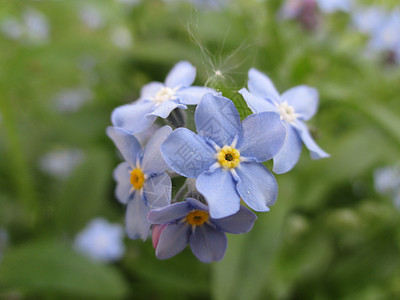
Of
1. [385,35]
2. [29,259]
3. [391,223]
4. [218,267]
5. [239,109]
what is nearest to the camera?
[239,109]

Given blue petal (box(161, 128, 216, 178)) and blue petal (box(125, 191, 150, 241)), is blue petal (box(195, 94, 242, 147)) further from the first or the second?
blue petal (box(125, 191, 150, 241))

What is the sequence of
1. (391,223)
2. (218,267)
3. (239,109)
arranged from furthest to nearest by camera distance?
(391,223)
(218,267)
(239,109)

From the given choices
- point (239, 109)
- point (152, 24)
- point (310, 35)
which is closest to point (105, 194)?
point (152, 24)

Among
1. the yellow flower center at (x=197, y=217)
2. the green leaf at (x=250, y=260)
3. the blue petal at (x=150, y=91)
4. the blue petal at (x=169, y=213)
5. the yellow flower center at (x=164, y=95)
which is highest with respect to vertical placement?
the blue petal at (x=150, y=91)

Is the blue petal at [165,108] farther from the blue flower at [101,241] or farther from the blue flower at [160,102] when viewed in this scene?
the blue flower at [101,241]

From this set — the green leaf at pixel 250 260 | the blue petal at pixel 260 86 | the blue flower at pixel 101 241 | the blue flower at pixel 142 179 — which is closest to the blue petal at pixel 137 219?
the blue flower at pixel 142 179

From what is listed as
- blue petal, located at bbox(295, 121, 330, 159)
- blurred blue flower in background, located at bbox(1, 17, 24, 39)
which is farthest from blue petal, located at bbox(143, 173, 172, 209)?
blurred blue flower in background, located at bbox(1, 17, 24, 39)

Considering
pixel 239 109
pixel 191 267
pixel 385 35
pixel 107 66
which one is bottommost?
pixel 191 267

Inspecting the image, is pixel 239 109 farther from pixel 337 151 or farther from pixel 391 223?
pixel 391 223

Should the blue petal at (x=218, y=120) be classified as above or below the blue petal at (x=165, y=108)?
below
